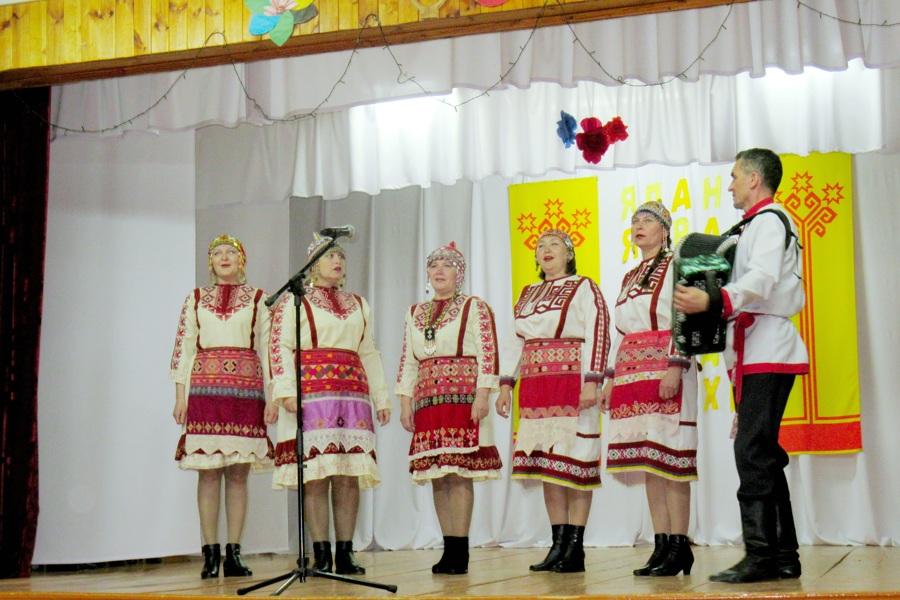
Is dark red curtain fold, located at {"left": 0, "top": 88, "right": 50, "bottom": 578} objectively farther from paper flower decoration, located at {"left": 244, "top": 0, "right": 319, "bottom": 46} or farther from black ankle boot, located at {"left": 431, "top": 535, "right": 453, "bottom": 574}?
black ankle boot, located at {"left": 431, "top": 535, "right": 453, "bottom": 574}

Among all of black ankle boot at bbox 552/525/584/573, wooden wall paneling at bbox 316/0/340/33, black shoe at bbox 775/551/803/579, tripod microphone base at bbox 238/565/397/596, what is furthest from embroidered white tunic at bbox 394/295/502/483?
wooden wall paneling at bbox 316/0/340/33

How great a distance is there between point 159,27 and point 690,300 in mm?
2849

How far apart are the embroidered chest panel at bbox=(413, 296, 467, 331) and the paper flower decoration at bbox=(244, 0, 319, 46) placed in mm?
1317

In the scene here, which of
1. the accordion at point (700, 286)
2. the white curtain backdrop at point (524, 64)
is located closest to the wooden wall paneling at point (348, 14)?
the white curtain backdrop at point (524, 64)

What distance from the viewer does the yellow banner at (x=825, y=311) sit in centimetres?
571

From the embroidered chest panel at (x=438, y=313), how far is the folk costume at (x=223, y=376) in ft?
2.53

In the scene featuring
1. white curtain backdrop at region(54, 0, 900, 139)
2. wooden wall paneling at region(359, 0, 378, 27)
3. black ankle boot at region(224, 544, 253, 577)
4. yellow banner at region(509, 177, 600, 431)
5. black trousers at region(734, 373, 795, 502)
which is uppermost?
wooden wall paneling at region(359, 0, 378, 27)

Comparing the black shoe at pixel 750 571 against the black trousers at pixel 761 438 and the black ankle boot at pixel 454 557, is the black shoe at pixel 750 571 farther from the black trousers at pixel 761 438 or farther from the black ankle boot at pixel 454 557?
the black ankle boot at pixel 454 557

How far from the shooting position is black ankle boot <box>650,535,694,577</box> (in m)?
4.00

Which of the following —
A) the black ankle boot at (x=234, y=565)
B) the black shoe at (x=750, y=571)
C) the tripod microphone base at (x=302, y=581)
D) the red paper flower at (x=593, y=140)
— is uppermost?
the red paper flower at (x=593, y=140)

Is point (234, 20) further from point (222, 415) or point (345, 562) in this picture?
point (345, 562)

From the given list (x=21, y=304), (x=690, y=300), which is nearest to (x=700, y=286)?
(x=690, y=300)

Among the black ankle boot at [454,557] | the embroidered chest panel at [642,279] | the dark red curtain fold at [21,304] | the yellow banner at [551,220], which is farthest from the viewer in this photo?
the yellow banner at [551,220]

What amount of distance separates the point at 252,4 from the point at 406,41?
688mm
